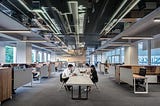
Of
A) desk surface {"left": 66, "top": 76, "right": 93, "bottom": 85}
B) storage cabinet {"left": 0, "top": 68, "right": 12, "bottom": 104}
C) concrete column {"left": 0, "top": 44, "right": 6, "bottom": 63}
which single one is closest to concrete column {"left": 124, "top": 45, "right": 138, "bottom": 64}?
concrete column {"left": 0, "top": 44, "right": 6, "bottom": 63}

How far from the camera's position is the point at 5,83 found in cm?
744

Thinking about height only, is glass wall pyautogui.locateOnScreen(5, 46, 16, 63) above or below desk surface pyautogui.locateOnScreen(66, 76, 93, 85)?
above

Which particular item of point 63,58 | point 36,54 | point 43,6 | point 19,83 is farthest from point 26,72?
point 63,58

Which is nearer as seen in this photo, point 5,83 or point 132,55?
point 5,83

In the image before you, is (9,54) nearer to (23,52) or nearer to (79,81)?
(23,52)

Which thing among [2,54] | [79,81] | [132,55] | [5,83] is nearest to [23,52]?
[2,54]

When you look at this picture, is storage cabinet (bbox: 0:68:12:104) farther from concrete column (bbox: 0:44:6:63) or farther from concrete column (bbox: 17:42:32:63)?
concrete column (bbox: 0:44:6:63)

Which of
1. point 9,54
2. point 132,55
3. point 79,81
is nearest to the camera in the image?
point 79,81

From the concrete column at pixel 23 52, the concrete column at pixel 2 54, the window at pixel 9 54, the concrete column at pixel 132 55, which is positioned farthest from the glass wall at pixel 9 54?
the concrete column at pixel 132 55

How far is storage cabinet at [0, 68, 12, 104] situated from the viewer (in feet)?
23.3

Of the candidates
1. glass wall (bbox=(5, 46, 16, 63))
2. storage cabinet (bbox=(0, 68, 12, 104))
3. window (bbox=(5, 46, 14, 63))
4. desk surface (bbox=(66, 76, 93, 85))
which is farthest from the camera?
window (bbox=(5, 46, 14, 63))

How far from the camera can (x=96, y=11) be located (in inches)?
240

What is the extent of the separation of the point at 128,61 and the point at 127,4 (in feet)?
41.7

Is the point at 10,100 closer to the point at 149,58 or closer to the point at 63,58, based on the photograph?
the point at 149,58
